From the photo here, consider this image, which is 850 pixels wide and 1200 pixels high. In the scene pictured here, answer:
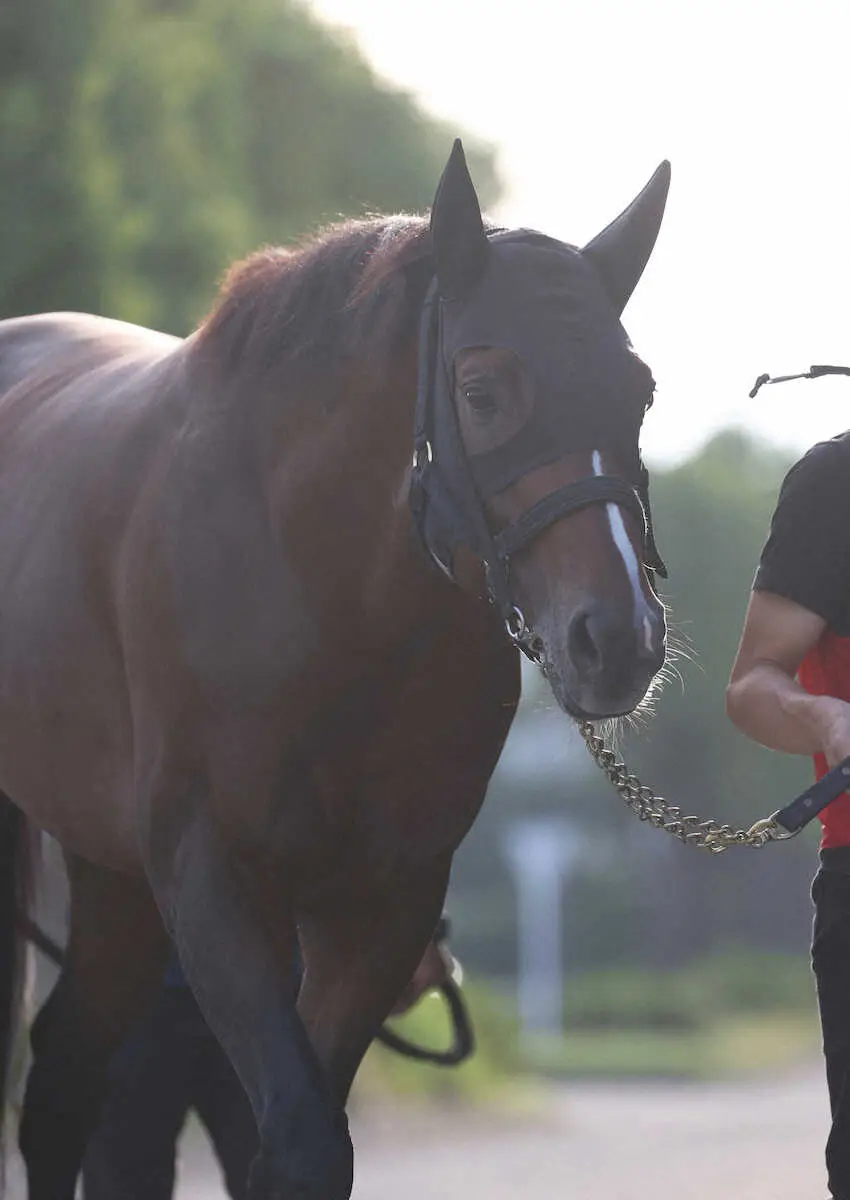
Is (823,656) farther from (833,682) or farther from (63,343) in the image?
(63,343)

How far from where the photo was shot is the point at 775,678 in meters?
3.73

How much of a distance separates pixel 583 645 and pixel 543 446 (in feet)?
1.07

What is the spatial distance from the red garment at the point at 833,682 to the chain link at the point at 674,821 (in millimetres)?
117

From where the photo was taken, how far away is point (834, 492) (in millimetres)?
3760

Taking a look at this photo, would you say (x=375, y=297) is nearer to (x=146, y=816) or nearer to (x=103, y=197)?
(x=146, y=816)

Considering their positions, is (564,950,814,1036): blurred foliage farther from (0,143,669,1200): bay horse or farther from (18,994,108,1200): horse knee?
Result: (0,143,669,1200): bay horse

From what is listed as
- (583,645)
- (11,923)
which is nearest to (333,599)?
(583,645)

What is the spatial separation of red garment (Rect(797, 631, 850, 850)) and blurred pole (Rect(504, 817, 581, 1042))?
4145cm

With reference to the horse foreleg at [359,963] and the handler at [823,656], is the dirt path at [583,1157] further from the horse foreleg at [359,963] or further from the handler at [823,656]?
the handler at [823,656]

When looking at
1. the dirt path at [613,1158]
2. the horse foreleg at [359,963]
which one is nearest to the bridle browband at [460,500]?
the horse foreleg at [359,963]

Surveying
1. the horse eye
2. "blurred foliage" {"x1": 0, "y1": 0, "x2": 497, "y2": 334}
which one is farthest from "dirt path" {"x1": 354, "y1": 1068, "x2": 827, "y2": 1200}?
the horse eye

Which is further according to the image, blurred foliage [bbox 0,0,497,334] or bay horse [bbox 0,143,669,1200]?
blurred foliage [bbox 0,0,497,334]

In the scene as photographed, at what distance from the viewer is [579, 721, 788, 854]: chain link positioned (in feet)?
11.9

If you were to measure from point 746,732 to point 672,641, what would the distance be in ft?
0.64
